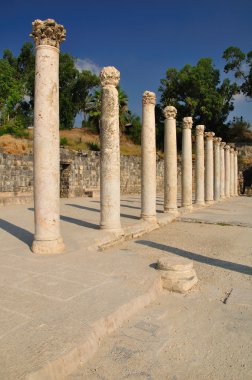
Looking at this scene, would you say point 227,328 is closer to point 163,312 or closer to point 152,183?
point 163,312

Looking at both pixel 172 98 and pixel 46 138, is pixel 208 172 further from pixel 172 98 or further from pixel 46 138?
pixel 172 98

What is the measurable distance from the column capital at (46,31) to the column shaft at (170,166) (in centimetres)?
786

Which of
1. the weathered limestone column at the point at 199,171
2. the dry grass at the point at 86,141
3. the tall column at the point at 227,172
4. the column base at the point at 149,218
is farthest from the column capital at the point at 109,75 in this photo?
the dry grass at the point at 86,141

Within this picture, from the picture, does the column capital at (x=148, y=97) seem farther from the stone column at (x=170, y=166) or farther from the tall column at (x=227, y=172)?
the tall column at (x=227, y=172)

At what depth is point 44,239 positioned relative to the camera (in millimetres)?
6254

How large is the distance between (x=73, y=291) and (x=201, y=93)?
1926 inches

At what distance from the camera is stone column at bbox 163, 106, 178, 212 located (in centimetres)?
1355

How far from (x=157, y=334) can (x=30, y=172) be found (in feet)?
55.8

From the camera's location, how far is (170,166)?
1373 cm

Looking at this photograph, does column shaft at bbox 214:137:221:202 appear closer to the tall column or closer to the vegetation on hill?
the tall column

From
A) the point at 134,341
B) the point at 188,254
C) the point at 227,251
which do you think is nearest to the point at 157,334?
the point at 134,341

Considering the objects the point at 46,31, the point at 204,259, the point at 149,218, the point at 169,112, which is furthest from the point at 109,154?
the point at 169,112

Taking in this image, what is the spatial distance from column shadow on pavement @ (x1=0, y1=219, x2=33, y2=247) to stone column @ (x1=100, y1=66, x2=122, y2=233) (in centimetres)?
193

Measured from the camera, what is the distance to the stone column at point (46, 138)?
6.34 meters
